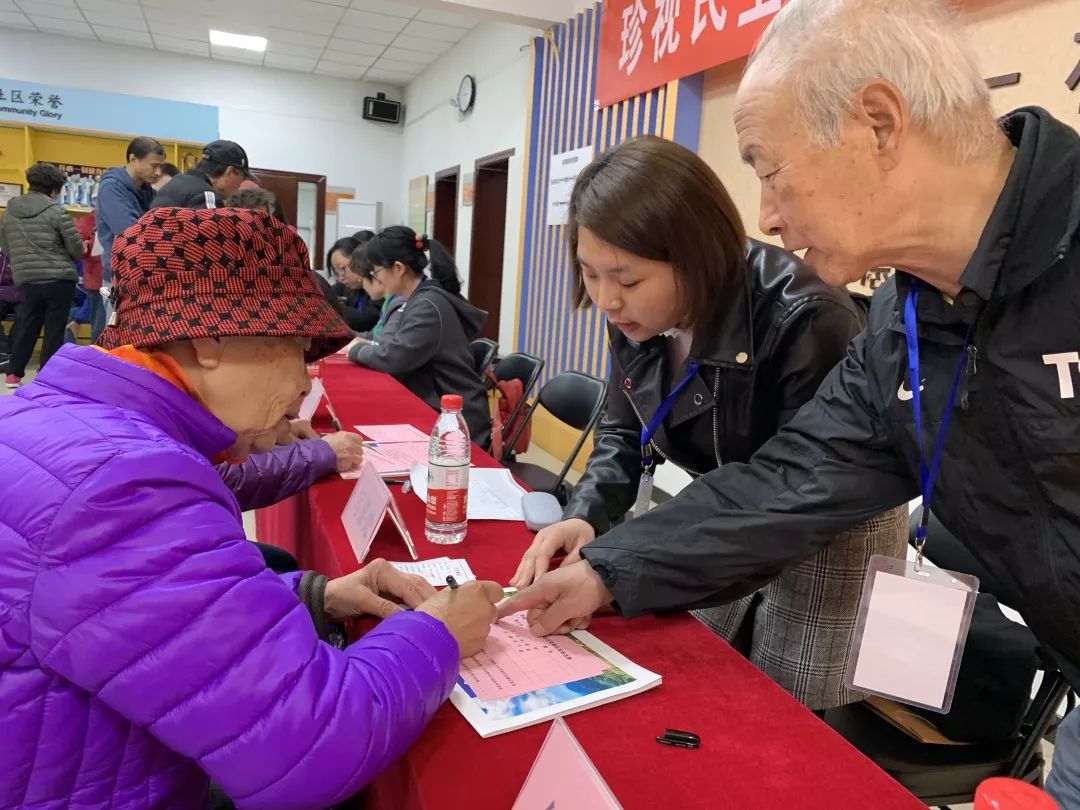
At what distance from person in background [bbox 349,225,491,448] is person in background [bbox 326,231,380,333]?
1966mm

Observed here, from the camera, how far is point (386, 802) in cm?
82

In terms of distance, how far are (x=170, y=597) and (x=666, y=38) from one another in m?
3.76

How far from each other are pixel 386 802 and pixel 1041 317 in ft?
2.75

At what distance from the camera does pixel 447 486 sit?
1.27 meters

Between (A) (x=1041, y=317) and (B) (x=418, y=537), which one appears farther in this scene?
(B) (x=418, y=537)

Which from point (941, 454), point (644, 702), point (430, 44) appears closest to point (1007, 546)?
point (941, 454)

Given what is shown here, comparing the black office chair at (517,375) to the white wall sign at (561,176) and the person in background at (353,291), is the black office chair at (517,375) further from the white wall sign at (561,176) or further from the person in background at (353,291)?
the person in background at (353,291)

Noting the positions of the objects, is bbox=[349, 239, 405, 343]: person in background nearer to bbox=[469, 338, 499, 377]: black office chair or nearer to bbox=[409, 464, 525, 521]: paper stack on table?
bbox=[469, 338, 499, 377]: black office chair

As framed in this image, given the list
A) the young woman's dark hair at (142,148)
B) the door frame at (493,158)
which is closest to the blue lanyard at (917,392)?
the young woman's dark hair at (142,148)

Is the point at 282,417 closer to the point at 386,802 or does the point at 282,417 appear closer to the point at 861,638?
the point at 386,802

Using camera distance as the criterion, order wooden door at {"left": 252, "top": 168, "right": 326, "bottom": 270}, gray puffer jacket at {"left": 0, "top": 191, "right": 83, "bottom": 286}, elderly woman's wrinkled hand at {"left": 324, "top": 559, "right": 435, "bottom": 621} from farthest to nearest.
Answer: wooden door at {"left": 252, "top": 168, "right": 326, "bottom": 270} → gray puffer jacket at {"left": 0, "top": 191, "right": 83, "bottom": 286} → elderly woman's wrinkled hand at {"left": 324, "top": 559, "right": 435, "bottom": 621}

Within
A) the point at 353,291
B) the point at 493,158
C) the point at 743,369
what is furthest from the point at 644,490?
A: the point at 493,158

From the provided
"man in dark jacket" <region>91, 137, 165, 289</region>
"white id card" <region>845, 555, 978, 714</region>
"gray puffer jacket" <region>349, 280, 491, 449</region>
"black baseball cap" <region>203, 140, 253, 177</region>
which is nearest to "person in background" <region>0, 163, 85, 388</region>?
"man in dark jacket" <region>91, 137, 165, 289</region>

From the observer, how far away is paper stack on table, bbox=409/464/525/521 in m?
1.43
